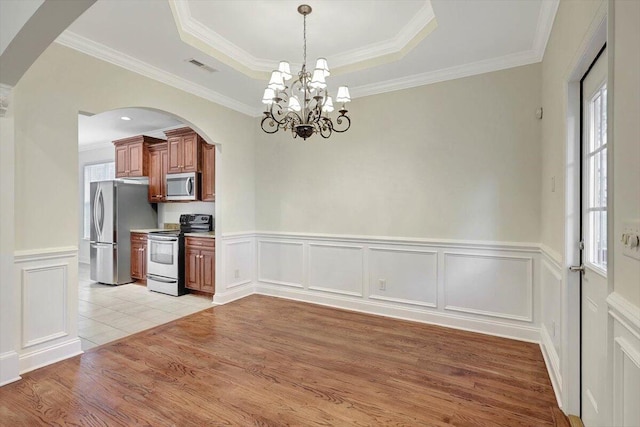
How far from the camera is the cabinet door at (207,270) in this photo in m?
4.66

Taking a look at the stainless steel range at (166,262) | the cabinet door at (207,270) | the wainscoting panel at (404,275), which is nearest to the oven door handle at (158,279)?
the stainless steel range at (166,262)

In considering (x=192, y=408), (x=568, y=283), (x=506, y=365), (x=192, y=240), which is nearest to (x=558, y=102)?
(x=568, y=283)

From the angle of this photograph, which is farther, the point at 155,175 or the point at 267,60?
the point at 155,175

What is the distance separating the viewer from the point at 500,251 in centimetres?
328

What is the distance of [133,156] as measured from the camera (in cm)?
603

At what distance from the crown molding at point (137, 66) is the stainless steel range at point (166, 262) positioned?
6.74 feet

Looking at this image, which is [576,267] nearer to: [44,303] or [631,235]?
[631,235]

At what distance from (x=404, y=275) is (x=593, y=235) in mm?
2116

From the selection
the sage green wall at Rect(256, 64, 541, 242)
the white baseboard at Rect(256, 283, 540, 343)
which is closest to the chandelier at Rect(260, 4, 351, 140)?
the sage green wall at Rect(256, 64, 541, 242)

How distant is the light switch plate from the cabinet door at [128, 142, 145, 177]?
6.51 meters

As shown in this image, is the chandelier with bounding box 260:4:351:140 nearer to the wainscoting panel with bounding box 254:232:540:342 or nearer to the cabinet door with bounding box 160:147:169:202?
the wainscoting panel with bounding box 254:232:540:342

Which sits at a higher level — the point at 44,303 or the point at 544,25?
the point at 544,25

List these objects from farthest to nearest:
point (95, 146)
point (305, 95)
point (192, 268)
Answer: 1. point (95, 146)
2. point (192, 268)
3. point (305, 95)

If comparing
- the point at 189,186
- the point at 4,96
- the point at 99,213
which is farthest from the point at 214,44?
the point at 99,213
